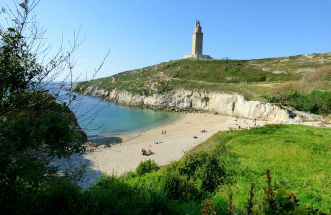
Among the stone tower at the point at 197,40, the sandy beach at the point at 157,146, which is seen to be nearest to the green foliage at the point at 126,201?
the sandy beach at the point at 157,146

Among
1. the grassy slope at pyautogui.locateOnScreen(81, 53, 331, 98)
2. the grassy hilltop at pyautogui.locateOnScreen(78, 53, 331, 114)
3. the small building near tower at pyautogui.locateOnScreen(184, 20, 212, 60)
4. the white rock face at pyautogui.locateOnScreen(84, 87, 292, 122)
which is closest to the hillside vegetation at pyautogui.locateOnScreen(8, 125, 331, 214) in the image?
the grassy hilltop at pyautogui.locateOnScreen(78, 53, 331, 114)

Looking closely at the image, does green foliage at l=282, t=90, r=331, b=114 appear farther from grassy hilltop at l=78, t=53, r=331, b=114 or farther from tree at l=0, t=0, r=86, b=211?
tree at l=0, t=0, r=86, b=211

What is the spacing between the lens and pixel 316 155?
76.2 ft

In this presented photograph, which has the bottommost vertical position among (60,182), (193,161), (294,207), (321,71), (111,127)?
(111,127)

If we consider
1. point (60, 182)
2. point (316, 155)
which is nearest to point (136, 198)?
point (60, 182)

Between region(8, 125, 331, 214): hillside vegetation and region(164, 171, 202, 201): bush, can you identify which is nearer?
region(8, 125, 331, 214): hillside vegetation

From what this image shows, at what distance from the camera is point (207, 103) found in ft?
299

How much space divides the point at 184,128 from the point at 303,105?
2135 cm

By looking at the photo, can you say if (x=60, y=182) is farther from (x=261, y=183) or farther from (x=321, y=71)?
(x=321, y=71)

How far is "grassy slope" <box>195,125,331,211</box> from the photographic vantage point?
51.8ft

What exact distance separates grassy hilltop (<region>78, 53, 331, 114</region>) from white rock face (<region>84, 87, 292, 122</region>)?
2226 millimetres

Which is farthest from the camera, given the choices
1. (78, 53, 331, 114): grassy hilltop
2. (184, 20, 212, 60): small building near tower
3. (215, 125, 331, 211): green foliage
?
(184, 20, 212, 60): small building near tower

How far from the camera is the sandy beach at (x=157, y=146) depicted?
36625 millimetres

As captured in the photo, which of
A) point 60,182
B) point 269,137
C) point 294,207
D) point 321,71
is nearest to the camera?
point 294,207
